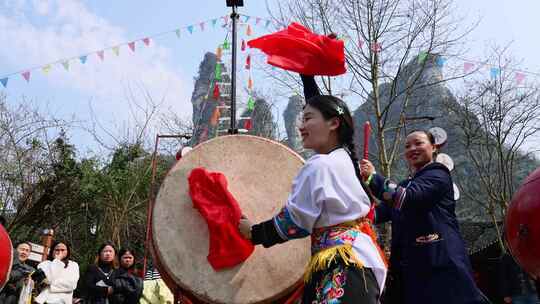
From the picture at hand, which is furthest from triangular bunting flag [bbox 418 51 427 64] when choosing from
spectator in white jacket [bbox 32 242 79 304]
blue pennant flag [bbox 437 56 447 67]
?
spectator in white jacket [bbox 32 242 79 304]

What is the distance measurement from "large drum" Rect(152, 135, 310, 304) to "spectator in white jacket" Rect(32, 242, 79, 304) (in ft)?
8.51

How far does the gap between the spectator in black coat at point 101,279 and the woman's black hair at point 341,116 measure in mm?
3194

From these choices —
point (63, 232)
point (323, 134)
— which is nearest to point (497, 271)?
point (63, 232)

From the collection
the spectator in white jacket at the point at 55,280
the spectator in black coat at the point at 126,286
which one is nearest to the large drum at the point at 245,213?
the spectator in black coat at the point at 126,286

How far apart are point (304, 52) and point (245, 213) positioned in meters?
0.89

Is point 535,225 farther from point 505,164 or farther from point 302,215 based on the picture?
point 505,164

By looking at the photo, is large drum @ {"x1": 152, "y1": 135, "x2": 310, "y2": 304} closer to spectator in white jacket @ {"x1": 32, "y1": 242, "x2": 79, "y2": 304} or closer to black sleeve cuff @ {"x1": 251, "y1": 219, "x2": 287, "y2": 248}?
black sleeve cuff @ {"x1": 251, "y1": 219, "x2": 287, "y2": 248}

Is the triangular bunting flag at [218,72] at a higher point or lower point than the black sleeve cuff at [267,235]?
higher

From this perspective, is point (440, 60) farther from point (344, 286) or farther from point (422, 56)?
point (344, 286)

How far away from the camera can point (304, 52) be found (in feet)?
6.64

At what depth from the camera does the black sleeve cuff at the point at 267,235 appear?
5.31 ft

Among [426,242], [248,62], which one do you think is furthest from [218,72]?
[426,242]

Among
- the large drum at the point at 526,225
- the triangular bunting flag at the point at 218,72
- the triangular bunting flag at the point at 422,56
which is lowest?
the large drum at the point at 526,225

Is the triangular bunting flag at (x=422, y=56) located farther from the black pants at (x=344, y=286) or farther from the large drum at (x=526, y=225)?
the black pants at (x=344, y=286)
